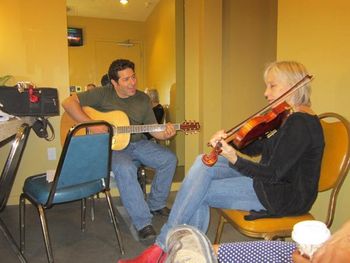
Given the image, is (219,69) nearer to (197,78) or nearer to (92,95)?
(197,78)

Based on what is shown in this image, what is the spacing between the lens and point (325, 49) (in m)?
1.67

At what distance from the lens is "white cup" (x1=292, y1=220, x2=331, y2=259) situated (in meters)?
0.61

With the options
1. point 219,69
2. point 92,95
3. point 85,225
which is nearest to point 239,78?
point 219,69

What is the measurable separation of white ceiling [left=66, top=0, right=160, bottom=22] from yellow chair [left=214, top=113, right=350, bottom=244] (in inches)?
119

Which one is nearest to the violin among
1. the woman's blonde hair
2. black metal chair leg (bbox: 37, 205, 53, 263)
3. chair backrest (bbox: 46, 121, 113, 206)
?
the woman's blonde hair

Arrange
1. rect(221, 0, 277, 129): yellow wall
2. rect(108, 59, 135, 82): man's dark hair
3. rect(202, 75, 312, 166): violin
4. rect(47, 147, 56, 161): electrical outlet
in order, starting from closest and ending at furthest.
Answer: rect(202, 75, 312, 166): violin, rect(108, 59, 135, 82): man's dark hair, rect(47, 147, 56, 161): electrical outlet, rect(221, 0, 277, 129): yellow wall

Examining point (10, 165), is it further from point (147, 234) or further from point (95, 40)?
point (95, 40)

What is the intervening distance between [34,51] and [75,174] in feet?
5.22


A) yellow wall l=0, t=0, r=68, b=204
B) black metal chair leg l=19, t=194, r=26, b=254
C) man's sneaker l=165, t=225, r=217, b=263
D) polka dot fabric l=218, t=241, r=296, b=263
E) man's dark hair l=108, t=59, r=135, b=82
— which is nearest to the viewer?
man's sneaker l=165, t=225, r=217, b=263

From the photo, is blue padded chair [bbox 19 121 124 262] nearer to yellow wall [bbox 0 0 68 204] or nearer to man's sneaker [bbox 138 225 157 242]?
man's sneaker [bbox 138 225 157 242]

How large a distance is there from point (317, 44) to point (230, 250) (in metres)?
1.31

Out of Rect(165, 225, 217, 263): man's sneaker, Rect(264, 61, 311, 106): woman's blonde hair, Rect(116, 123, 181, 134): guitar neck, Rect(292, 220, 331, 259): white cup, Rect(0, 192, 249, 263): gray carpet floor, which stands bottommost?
Rect(0, 192, 249, 263): gray carpet floor

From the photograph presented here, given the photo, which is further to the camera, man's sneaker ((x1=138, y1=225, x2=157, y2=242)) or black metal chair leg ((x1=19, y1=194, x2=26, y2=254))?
man's sneaker ((x1=138, y1=225, x2=157, y2=242))

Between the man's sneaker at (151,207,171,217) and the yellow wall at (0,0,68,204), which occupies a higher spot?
the yellow wall at (0,0,68,204)
